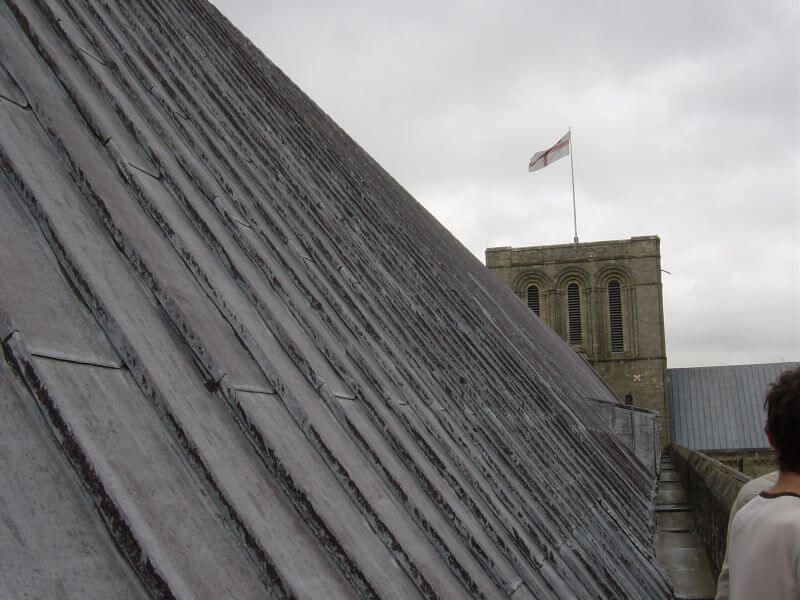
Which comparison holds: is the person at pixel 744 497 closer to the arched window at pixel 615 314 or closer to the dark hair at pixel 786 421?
the dark hair at pixel 786 421

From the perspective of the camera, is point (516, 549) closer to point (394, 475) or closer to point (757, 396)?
point (394, 475)

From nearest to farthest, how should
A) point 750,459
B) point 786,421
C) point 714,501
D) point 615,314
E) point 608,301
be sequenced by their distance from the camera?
point 786,421
point 714,501
point 750,459
point 608,301
point 615,314

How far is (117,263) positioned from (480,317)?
6.11 meters

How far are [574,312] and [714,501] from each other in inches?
1195

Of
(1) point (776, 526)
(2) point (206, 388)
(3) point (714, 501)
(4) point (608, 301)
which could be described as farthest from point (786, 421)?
(4) point (608, 301)

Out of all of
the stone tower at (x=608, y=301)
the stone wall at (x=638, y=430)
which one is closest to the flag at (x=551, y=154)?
the stone tower at (x=608, y=301)

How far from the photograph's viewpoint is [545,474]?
4.59 metres

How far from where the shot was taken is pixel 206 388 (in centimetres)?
191

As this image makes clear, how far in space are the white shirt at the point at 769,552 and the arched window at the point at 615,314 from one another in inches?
1521

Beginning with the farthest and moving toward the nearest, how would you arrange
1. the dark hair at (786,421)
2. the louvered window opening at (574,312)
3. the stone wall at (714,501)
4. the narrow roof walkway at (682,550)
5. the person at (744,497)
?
the louvered window opening at (574,312) → the narrow roof walkway at (682,550) → the stone wall at (714,501) → the person at (744,497) → the dark hair at (786,421)

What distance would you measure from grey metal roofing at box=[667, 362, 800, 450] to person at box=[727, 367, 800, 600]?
112 feet

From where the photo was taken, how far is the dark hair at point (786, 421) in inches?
86.4

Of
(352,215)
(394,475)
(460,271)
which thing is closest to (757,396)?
(460,271)

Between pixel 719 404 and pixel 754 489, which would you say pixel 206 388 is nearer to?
pixel 754 489
